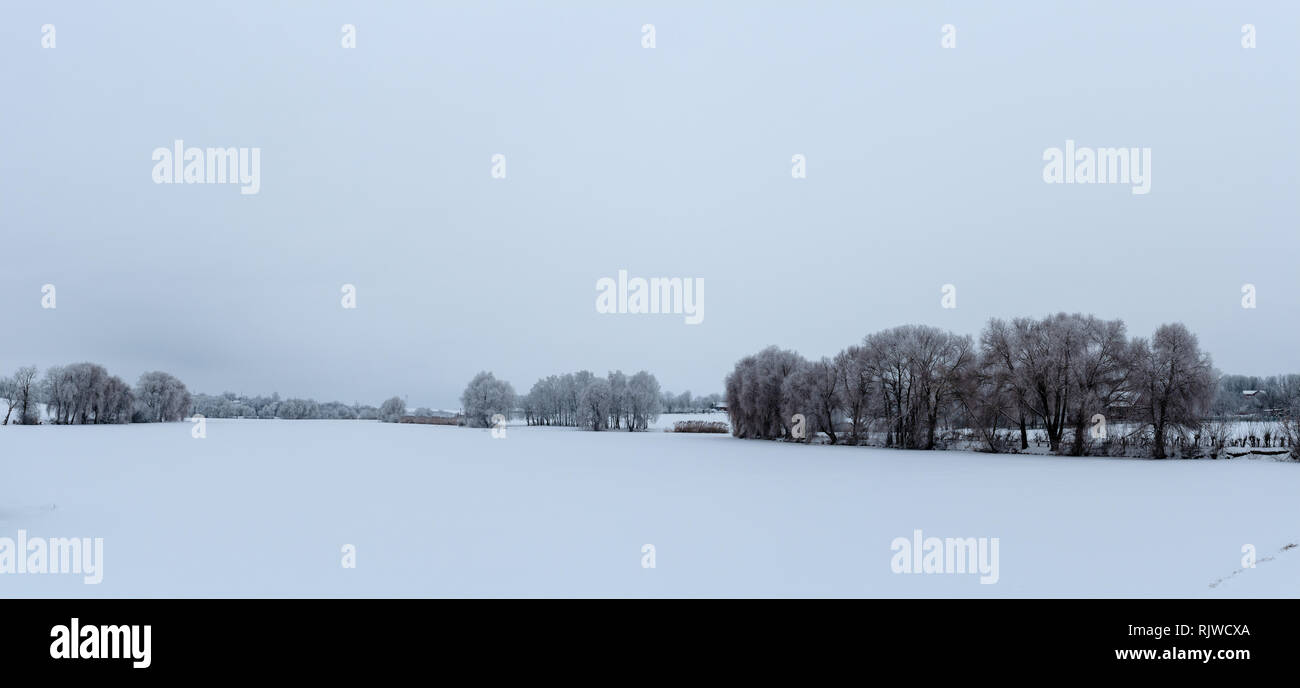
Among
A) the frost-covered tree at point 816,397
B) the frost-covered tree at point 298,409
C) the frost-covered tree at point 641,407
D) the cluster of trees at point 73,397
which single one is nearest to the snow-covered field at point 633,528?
the frost-covered tree at point 816,397

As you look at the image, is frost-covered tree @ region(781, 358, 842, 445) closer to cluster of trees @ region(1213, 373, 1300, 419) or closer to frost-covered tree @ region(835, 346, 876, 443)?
frost-covered tree @ region(835, 346, 876, 443)

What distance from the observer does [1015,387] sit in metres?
44.7

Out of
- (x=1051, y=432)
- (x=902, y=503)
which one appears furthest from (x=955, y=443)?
(x=902, y=503)

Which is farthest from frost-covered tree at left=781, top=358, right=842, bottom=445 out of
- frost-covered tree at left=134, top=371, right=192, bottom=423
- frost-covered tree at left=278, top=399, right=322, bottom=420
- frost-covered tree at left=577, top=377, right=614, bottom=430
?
frost-covered tree at left=278, top=399, right=322, bottom=420

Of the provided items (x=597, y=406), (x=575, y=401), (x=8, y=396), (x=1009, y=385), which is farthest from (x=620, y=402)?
(x=8, y=396)

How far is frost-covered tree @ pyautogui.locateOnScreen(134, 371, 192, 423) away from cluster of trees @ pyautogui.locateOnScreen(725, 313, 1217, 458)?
360ft

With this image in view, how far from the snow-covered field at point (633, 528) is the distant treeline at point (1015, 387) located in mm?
12197

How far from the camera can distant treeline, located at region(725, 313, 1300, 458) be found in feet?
129

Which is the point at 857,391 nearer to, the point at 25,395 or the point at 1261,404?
the point at 1261,404

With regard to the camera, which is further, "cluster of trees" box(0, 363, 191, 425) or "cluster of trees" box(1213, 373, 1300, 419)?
"cluster of trees" box(0, 363, 191, 425)

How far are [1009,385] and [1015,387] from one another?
0.40 meters

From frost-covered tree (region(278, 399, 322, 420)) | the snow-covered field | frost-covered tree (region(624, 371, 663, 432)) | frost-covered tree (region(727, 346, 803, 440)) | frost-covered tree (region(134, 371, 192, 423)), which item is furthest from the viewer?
frost-covered tree (region(278, 399, 322, 420))
